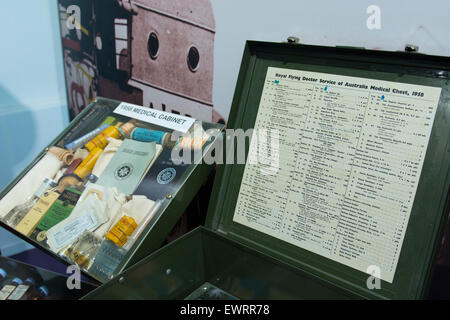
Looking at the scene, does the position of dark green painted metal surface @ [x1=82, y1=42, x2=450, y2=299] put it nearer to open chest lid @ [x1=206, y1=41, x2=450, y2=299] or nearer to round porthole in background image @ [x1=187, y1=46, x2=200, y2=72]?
open chest lid @ [x1=206, y1=41, x2=450, y2=299]

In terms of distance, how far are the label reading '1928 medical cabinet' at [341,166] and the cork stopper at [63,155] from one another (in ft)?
1.84

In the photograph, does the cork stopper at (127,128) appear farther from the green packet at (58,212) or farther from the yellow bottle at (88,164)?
the green packet at (58,212)

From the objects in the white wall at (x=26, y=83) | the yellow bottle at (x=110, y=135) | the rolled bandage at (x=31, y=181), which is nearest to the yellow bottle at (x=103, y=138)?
the yellow bottle at (x=110, y=135)

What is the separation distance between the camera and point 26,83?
5.86 ft

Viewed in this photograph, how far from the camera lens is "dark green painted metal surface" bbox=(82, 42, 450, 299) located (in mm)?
706

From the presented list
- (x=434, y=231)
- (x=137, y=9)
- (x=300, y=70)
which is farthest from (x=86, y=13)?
(x=434, y=231)

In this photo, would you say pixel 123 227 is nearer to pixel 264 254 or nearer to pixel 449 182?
pixel 264 254

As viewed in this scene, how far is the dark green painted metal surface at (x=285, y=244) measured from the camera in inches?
27.8

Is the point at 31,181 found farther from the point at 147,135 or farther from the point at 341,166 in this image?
the point at 341,166
